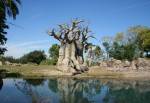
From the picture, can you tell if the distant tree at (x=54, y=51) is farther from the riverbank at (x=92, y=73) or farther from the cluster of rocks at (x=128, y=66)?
the riverbank at (x=92, y=73)

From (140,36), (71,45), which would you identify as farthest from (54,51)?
(71,45)

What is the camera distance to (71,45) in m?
51.5

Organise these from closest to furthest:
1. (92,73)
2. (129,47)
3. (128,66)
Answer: (92,73) < (128,66) < (129,47)

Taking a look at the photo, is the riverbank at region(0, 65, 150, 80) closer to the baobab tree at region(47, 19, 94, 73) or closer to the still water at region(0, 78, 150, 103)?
the baobab tree at region(47, 19, 94, 73)

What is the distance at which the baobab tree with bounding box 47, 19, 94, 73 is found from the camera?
160 feet

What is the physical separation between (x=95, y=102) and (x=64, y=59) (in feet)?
97.2

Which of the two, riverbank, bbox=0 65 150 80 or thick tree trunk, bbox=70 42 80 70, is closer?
riverbank, bbox=0 65 150 80

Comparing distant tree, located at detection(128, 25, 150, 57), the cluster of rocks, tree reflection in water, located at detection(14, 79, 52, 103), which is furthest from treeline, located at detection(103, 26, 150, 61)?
tree reflection in water, located at detection(14, 79, 52, 103)

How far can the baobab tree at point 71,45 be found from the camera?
1924 inches

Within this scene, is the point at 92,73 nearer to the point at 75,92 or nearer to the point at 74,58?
the point at 74,58

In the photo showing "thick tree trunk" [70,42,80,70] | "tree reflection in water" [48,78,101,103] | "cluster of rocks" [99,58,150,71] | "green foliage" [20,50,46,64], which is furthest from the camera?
"green foliage" [20,50,46,64]

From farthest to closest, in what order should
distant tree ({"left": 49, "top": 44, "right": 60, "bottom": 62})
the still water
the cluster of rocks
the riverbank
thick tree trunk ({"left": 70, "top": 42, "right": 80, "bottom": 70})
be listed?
1. distant tree ({"left": 49, "top": 44, "right": 60, "bottom": 62})
2. the cluster of rocks
3. thick tree trunk ({"left": 70, "top": 42, "right": 80, "bottom": 70})
4. the riverbank
5. the still water

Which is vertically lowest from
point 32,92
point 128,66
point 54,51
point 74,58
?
point 32,92

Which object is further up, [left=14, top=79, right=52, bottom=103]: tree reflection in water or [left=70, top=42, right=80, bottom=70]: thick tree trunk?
[left=70, top=42, right=80, bottom=70]: thick tree trunk
